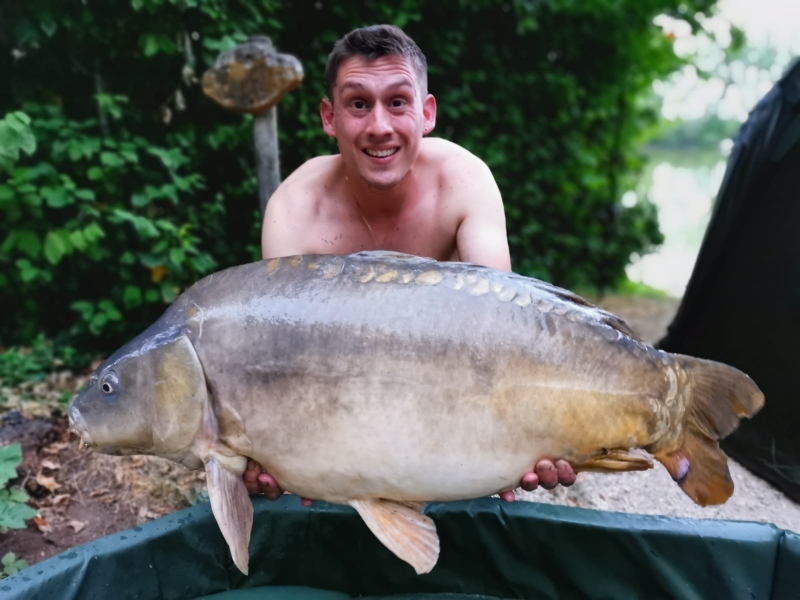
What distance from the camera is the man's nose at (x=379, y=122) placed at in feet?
4.65

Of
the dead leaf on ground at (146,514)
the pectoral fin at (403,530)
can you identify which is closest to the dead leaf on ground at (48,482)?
the dead leaf on ground at (146,514)

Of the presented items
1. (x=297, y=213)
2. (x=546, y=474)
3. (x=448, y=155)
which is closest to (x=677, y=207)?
(x=448, y=155)

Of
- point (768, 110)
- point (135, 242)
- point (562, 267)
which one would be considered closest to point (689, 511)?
point (768, 110)

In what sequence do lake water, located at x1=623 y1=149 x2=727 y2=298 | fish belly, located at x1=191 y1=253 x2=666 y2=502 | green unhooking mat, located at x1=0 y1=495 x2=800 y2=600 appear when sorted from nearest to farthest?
fish belly, located at x1=191 y1=253 x2=666 y2=502, green unhooking mat, located at x1=0 y1=495 x2=800 y2=600, lake water, located at x1=623 y1=149 x2=727 y2=298

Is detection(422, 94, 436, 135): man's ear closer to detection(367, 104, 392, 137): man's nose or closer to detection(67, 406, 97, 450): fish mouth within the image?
detection(367, 104, 392, 137): man's nose

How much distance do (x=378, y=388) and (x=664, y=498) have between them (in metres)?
1.52

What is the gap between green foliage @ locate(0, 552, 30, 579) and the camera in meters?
1.42

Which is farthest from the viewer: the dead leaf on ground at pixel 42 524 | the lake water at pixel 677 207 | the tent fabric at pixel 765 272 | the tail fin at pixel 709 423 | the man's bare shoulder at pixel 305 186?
the lake water at pixel 677 207

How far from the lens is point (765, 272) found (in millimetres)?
2369

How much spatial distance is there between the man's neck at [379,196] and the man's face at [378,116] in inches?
5.5

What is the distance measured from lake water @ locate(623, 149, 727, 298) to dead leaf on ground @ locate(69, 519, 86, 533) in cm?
305

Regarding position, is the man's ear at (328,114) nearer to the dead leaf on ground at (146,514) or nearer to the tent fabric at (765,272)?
the dead leaf on ground at (146,514)

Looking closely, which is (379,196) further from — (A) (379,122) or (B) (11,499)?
(B) (11,499)

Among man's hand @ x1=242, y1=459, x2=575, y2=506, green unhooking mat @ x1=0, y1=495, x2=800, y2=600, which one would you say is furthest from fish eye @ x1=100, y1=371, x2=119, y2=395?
green unhooking mat @ x1=0, y1=495, x2=800, y2=600
